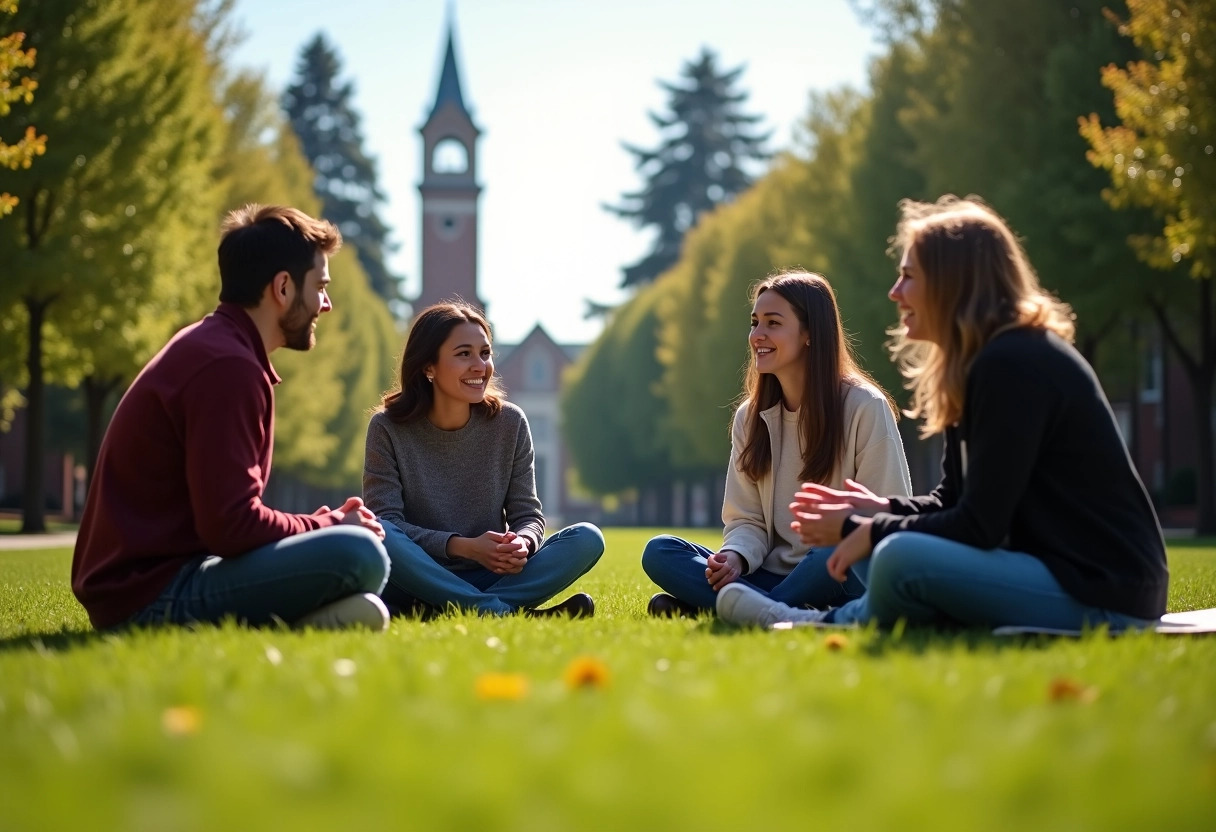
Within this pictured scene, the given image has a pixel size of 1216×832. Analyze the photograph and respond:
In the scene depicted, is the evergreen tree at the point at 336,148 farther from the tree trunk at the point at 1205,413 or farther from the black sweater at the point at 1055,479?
the black sweater at the point at 1055,479

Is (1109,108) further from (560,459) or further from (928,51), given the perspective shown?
(560,459)

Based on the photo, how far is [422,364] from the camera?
269 inches

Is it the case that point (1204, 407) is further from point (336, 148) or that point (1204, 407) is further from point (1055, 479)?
point (336, 148)

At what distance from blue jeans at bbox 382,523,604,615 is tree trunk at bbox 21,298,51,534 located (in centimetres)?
1551

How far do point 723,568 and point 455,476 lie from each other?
1.60 meters

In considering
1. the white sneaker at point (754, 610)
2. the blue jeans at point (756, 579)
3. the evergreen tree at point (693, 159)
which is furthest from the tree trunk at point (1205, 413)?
the evergreen tree at point (693, 159)

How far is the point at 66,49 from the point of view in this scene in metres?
18.2

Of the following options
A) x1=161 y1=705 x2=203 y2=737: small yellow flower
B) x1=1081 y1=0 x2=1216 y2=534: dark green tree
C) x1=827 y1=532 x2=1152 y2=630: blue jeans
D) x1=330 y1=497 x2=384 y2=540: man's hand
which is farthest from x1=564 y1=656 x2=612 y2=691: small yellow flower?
x1=1081 y1=0 x2=1216 y2=534: dark green tree

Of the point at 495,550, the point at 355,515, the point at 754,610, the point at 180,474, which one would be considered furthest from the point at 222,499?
the point at 754,610

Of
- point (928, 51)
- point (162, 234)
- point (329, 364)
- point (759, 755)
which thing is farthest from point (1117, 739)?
point (329, 364)

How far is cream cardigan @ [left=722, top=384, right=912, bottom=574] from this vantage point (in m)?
6.15

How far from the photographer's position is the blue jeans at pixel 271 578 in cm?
488

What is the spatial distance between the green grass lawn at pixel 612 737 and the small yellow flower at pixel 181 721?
0.04ft

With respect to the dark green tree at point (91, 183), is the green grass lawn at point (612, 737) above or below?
below
